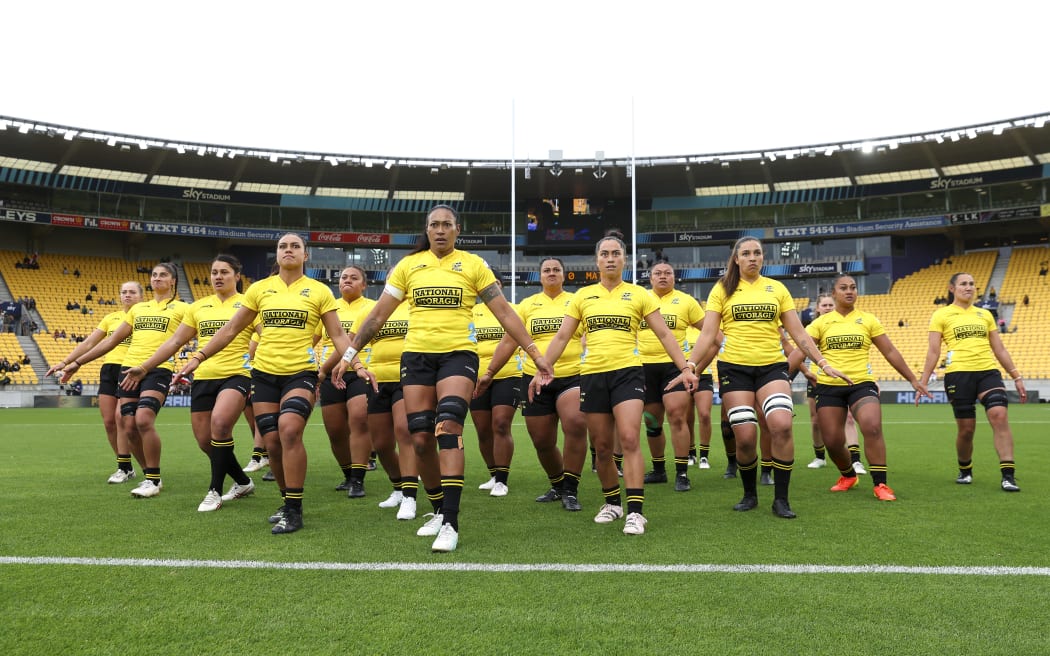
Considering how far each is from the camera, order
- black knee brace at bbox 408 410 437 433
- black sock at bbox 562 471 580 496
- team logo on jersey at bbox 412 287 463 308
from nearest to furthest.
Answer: black knee brace at bbox 408 410 437 433 < team logo on jersey at bbox 412 287 463 308 < black sock at bbox 562 471 580 496

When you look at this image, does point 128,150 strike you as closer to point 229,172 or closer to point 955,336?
point 229,172

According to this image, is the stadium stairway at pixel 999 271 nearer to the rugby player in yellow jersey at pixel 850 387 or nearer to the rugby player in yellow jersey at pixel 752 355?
the rugby player in yellow jersey at pixel 850 387

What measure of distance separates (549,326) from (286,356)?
2674 millimetres

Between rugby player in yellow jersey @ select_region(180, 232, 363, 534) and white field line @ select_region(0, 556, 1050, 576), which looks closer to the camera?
white field line @ select_region(0, 556, 1050, 576)

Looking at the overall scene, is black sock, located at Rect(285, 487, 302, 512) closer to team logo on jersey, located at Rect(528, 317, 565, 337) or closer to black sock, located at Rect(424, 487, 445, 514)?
black sock, located at Rect(424, 487, 445, 514)

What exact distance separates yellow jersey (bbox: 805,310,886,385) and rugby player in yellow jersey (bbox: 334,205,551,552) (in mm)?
3761

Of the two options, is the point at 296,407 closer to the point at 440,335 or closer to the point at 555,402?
the point at 440,335

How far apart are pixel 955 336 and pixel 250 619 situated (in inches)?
309

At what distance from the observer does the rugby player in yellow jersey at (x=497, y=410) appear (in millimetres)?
7191

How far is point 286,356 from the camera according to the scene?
574cm

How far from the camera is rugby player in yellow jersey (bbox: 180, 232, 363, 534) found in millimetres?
5496

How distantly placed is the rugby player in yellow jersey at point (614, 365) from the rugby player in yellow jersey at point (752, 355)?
2.63 feet

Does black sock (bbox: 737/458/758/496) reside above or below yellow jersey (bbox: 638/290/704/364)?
below

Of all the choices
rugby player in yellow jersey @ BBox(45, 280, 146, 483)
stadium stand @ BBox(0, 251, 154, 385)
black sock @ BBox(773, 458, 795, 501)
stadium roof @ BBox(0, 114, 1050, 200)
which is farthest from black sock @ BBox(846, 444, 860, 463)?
stadium stand @ BBox(0, 251, 154, 385)
